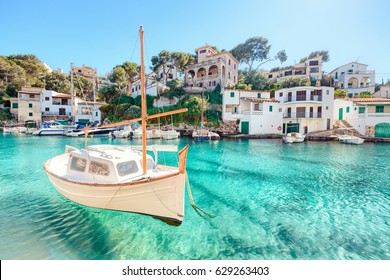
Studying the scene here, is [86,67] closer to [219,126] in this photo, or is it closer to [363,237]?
[219,126]

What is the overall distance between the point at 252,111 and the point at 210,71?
1887 centimetres

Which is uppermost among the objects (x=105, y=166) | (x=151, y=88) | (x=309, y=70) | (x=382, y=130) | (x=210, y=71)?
(x=309, y=70)

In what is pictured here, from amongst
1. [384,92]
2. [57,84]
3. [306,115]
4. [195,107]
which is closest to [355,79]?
[384,92]

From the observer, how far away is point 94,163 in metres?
7.96

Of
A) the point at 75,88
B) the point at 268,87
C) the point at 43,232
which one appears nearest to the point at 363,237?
the point at 43,232

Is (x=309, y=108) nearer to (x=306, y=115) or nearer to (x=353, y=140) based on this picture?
(x=306, y=115)

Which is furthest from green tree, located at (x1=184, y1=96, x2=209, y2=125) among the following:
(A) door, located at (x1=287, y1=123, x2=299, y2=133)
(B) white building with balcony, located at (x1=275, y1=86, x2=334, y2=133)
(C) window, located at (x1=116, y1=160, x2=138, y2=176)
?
(C) window, located at (x1=116, y1=160, x2=138, y2=176)

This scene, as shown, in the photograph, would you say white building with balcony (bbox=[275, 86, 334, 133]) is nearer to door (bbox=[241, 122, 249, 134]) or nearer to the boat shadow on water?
door (bbox=[241, 122, 249, 134])

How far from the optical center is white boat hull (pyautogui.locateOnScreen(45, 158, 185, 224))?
6.70 m

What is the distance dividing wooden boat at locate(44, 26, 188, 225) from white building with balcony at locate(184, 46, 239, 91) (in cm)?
4039

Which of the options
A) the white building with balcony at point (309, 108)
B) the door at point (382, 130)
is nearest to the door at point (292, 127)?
the white building with balcony at point (309, 108)

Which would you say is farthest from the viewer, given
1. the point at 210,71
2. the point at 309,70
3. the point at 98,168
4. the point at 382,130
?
the point at 309,70

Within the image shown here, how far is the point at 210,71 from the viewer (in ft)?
167
